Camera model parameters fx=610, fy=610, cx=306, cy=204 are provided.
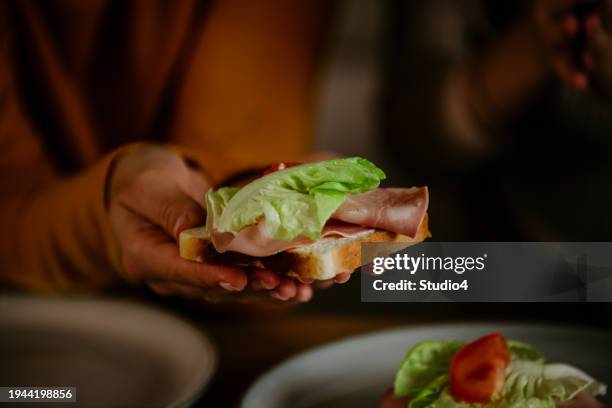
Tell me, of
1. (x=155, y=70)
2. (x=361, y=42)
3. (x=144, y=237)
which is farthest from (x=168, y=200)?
(x=361, y=42)

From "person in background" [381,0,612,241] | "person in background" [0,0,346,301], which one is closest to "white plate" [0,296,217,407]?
"person in background" [0,0,346,301]

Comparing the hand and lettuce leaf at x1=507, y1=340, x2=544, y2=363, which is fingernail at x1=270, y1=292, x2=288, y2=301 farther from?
lettuce leaf at x1=507, y1=340, x2=544, y2=363

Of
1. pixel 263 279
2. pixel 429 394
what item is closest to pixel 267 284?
pixel 263 279

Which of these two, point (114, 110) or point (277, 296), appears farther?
point (114, 110)

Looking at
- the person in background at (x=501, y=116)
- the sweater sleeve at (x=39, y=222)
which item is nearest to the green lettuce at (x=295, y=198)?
the sweater sleeve at (x=39, y=222)

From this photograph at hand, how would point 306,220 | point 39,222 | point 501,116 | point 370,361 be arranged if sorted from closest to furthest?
point 306,220
point 370,361
point 39,222
point 501,116

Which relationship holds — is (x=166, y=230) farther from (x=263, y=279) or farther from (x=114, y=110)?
(x=114, y=110)

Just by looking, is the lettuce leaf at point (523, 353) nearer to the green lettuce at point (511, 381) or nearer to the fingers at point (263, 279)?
the green lettuce at point (511, 381)
